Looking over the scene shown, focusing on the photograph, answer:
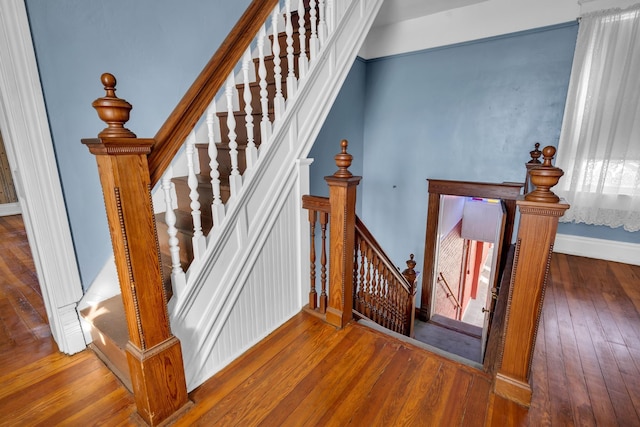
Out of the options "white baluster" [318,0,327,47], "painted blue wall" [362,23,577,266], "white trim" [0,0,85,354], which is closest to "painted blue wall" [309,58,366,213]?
"painted blue wall" [362,23,577,266]

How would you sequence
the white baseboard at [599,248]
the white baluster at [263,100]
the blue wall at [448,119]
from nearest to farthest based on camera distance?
1. the white baluster at [263,100]
2. the white baseboard at [599,248]
3. the blue wall at [448,119]

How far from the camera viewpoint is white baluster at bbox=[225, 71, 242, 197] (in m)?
1.45

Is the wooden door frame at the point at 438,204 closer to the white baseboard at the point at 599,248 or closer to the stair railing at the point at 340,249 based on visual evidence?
the white baseboard at the point at 599,248

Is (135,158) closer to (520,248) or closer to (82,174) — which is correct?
(82,174)

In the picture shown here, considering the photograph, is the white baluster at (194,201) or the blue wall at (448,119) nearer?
the white baluster at (194,201)

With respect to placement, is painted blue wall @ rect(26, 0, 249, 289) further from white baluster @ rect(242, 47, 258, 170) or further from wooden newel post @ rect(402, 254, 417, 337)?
wooden newel post @ rect(402, 254, 417, 337)

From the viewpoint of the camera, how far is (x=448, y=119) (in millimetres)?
3785

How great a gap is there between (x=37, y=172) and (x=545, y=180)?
229 cm

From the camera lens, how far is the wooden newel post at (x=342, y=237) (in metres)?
1.76

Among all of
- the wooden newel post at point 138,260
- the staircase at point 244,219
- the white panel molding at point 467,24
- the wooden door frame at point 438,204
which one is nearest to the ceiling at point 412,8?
the white panel molding at point 467,24

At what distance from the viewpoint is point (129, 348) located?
1206mm

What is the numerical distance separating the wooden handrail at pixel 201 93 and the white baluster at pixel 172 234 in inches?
2.7

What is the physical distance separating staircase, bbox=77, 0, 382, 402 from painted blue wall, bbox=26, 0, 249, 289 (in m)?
0.34

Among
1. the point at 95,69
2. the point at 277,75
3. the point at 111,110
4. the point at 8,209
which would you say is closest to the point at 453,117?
the point at 277,75
